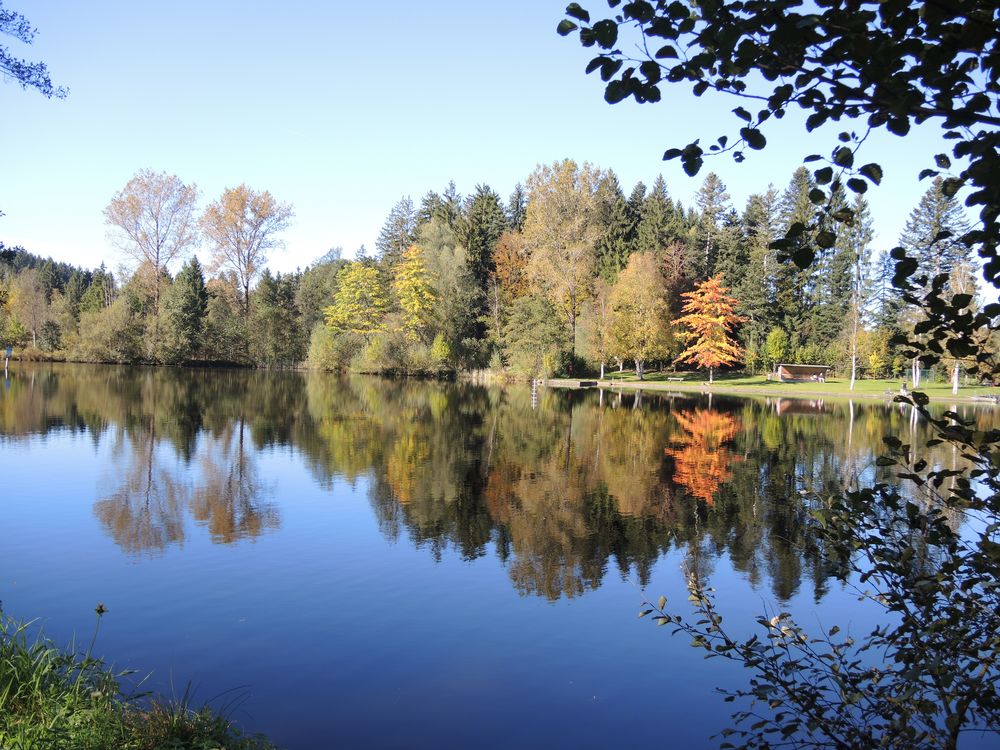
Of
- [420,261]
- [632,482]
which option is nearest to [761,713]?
[632,482]

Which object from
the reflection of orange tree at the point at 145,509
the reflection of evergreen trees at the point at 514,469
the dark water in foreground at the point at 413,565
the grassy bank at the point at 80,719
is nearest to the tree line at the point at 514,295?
the reflection of evergreen trees at the point at 514,469

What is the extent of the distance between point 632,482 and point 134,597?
1050 cm

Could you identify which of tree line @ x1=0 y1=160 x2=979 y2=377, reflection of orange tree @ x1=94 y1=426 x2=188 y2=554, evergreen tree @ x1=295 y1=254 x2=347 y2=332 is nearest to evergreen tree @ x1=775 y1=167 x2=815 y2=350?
tree line @ x1=0 y1=160 x2=979 y2=377

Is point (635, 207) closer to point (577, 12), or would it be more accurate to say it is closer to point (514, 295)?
point (514, 295)

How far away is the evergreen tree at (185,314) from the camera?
187 feet

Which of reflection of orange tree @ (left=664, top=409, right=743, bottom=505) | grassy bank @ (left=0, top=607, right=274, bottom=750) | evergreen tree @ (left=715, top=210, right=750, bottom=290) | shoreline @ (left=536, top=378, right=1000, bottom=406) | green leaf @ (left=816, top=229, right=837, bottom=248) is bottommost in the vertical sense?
reflection of orange tree @ (left=664, top=409, right=743, bottom=505)

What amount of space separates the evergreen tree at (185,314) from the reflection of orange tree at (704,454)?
4258 centimetres

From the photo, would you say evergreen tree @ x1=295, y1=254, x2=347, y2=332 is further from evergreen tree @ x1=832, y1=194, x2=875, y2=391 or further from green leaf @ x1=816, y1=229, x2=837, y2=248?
green leaf @ x1=816, y1=229, x2=837, y2=248

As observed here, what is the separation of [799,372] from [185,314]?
49024 mm

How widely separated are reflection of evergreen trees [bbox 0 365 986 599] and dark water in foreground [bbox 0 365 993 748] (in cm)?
8

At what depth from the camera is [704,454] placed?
20188 millimetres

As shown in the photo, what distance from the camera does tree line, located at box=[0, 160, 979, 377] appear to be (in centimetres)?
5200

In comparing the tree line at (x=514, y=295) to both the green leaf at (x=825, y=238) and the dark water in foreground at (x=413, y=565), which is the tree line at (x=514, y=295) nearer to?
the dark water in foreground at (x=413, y=565)

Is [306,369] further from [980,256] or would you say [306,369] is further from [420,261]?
[980,256]
